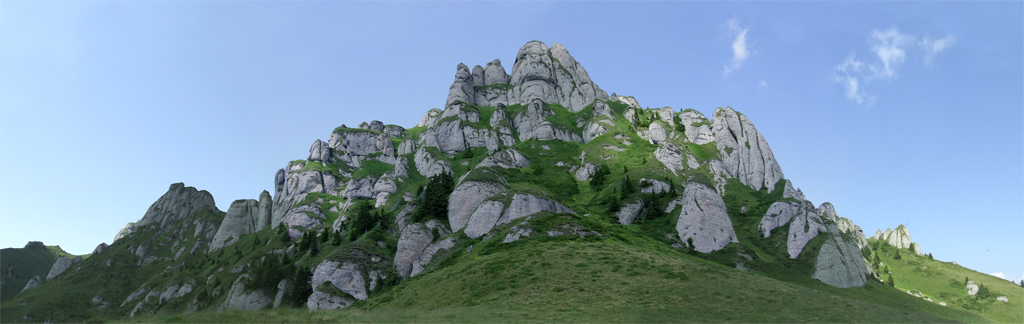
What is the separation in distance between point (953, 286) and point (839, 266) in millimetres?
59334

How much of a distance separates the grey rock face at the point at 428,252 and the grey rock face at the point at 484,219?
4.54m

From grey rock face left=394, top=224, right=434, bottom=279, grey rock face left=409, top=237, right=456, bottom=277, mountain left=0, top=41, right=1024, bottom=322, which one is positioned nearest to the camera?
mountain left=0, top=41, right=1024, bottom=322

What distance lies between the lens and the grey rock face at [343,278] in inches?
3091

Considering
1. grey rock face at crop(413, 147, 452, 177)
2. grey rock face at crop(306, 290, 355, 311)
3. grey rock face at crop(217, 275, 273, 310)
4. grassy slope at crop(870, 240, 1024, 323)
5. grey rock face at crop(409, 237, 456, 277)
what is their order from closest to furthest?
1. grey rock face at crop(306, 290, 355, 311)
2. grey rock face at crop(409, 237, 456, 277)
3. grey rock face at crop(217, 275, 273, 310)
4. grassy slope at crop(870, 240, 1024, 323)
5. grey rock face at crop(413, 147, 452, 177)

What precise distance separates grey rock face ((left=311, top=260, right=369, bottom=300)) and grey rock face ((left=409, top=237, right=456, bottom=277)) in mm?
9655

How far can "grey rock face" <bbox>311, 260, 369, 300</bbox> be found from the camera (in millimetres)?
78500

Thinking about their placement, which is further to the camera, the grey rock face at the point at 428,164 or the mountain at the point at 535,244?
Answer: the grey rock face at the point at 428,164

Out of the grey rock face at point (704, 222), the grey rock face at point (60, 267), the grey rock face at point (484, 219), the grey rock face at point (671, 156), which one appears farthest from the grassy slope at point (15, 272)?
the grey rock face at point (671, 156)

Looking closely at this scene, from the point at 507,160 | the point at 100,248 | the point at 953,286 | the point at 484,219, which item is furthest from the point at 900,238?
the point at 100,248

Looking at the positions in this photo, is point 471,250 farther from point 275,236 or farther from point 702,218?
point 275,236

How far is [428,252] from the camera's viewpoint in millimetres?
78875

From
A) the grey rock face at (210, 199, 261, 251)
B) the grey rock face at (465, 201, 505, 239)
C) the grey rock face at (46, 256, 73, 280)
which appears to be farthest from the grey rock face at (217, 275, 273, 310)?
the grey rock face at (46, 256, 73, 280)

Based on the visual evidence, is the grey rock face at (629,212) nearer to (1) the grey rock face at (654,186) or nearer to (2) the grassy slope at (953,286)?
(1) the grey rock face at (654,186)

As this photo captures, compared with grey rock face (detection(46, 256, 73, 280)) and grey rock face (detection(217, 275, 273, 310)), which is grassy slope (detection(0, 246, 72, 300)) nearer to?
grey rock face (detection(46, 256, 73, 280))
